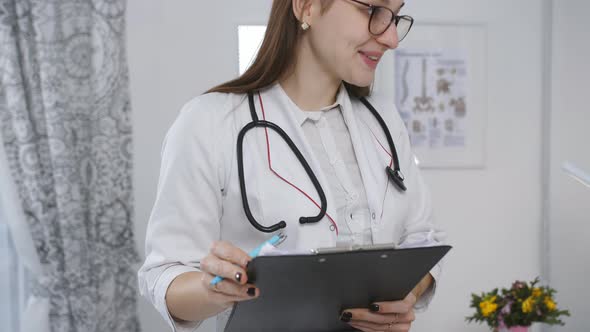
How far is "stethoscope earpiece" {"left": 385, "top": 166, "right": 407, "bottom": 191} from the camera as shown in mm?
1351

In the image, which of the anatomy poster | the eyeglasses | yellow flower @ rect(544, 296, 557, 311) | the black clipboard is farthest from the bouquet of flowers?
the eyeglasses

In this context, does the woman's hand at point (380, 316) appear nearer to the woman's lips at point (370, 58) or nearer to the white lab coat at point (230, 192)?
the white lab coat at point (230, 192)

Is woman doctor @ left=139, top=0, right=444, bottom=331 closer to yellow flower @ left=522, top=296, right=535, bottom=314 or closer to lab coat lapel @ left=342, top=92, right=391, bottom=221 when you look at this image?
lab coat lapel @ left=342, top=92, right=391, bottom=221

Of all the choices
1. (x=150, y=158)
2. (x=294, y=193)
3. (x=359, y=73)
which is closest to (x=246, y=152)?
(x=294, y=193)

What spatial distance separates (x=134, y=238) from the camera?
8.18ft

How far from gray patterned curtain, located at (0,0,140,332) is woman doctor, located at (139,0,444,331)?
4.05 feet

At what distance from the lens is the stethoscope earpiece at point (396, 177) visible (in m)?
1.35

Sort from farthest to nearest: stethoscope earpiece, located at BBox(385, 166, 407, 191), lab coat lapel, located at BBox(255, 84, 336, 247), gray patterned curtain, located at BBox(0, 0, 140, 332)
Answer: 1. gray patterned curtain, located at BBox(0, 0, 140, 332)
2. stethoscope earpiece, located at BBox(385, 166, 407, 191)
3. lab coat lapel, located at BBox(255, 84, 336, 247)

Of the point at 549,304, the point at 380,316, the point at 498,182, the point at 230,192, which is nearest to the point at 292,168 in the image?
the point at 230,192

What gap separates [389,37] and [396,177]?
307mm

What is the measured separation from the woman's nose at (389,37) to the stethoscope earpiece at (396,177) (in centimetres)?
27

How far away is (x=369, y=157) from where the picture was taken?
1.37 m

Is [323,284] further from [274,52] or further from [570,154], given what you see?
[570,154]

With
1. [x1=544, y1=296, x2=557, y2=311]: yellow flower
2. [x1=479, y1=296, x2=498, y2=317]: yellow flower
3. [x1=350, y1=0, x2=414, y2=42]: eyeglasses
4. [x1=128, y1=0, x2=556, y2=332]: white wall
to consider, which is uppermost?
[x1=350, y1=0, x2=414, y2=42]: eyeglasses
